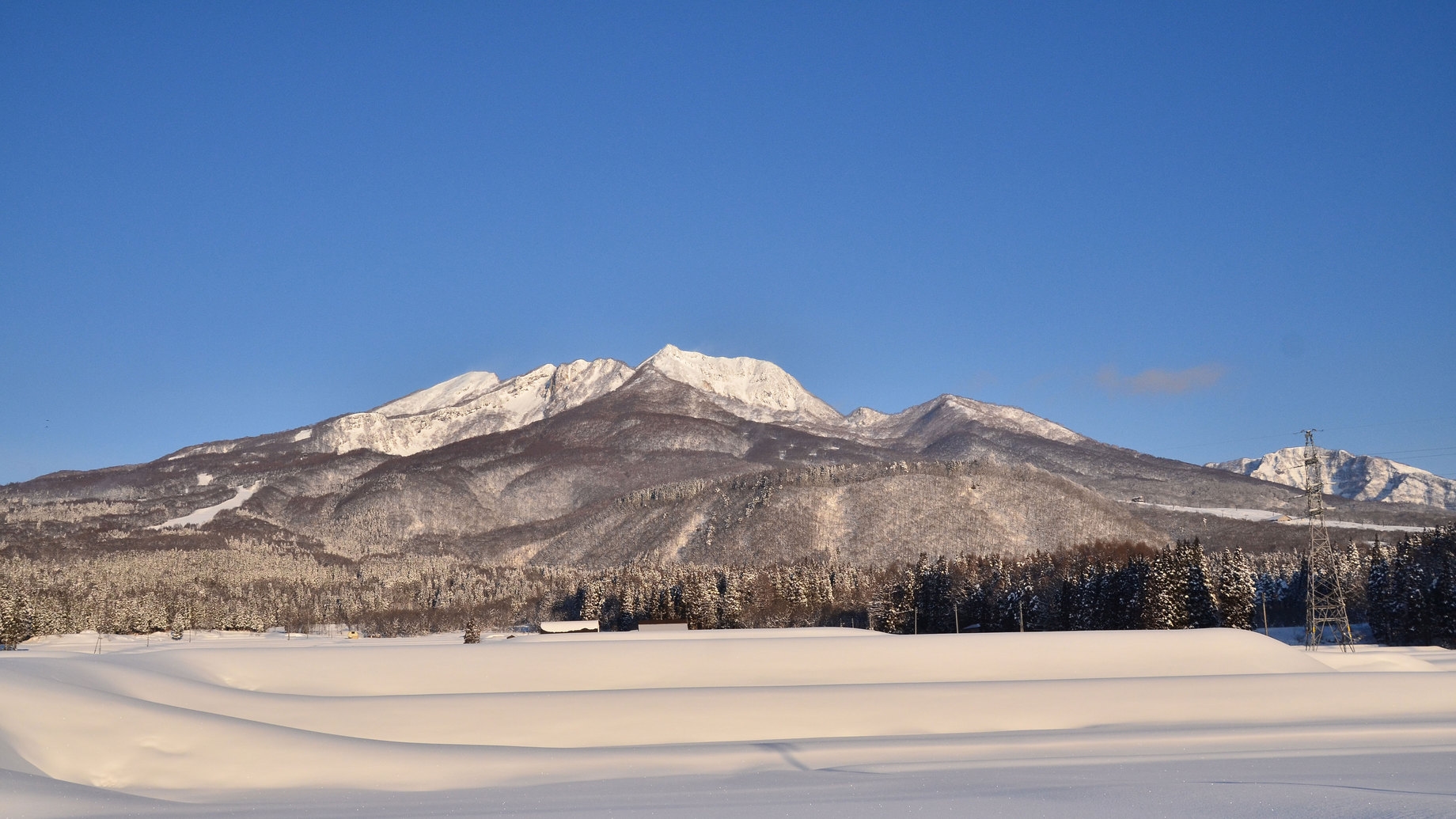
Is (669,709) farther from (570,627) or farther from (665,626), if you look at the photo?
(570,627)

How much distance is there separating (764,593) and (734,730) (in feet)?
239

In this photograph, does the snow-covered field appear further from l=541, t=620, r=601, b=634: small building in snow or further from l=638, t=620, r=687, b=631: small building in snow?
l=541, t=620, r=601, b=634: small building in snow

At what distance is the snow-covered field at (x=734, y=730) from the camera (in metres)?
18.0

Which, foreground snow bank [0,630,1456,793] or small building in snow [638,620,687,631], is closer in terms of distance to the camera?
foreground snow bank [0,630,1456,793]

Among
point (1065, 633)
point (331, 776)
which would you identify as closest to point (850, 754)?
point (331, 776)

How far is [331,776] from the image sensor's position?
21.9m

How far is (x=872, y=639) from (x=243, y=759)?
25339mm

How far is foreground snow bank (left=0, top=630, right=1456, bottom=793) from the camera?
2230 cm

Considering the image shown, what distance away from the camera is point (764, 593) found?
101 meters

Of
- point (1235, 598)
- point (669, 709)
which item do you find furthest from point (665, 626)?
point (669, 709)

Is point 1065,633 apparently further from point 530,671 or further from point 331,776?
point 331,776

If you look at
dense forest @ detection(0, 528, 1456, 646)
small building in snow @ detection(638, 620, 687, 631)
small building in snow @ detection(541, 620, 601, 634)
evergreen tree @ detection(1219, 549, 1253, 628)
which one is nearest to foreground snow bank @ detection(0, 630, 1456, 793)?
evergreen tree @ detection(1219, 549, 1253, 628)

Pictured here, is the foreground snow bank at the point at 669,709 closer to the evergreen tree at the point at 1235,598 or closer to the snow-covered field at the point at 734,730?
the snow-covered field at the point at 734,730

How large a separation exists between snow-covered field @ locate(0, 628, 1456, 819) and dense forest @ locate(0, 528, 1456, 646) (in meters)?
27.2
